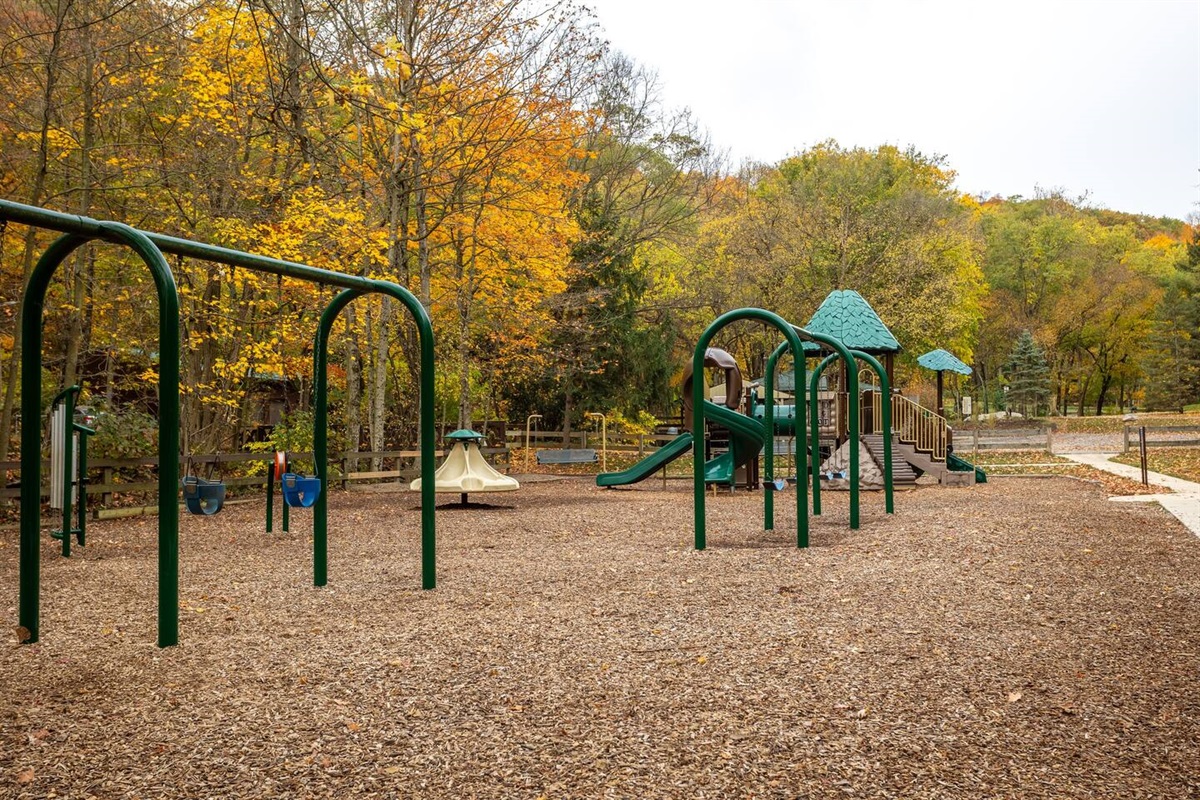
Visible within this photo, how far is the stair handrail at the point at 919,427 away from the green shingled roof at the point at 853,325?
44.3 inches

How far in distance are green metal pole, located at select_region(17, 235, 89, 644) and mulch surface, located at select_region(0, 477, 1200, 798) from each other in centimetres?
31

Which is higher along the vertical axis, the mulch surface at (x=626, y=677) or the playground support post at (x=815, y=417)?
the playground support post at (x=815, y=417)

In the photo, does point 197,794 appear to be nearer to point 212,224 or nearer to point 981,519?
point 981,519

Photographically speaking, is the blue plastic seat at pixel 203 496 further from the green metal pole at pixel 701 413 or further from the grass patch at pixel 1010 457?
the grass patch at pixel 1010 457

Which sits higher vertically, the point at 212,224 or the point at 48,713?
the point at 212,224

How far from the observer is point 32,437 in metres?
4.92

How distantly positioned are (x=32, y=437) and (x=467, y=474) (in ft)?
29.7

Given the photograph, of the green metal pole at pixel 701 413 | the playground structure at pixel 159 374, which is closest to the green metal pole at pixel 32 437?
the playground structure at pixel 159 374

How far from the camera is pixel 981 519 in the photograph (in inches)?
427

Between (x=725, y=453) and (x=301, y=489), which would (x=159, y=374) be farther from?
(x=725, y=453)

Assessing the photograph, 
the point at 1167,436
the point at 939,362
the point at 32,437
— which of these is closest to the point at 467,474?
the point at 32,437

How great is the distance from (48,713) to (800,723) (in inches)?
120

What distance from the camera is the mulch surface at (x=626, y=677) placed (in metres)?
3.25

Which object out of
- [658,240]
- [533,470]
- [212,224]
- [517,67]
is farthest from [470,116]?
[658,240]
